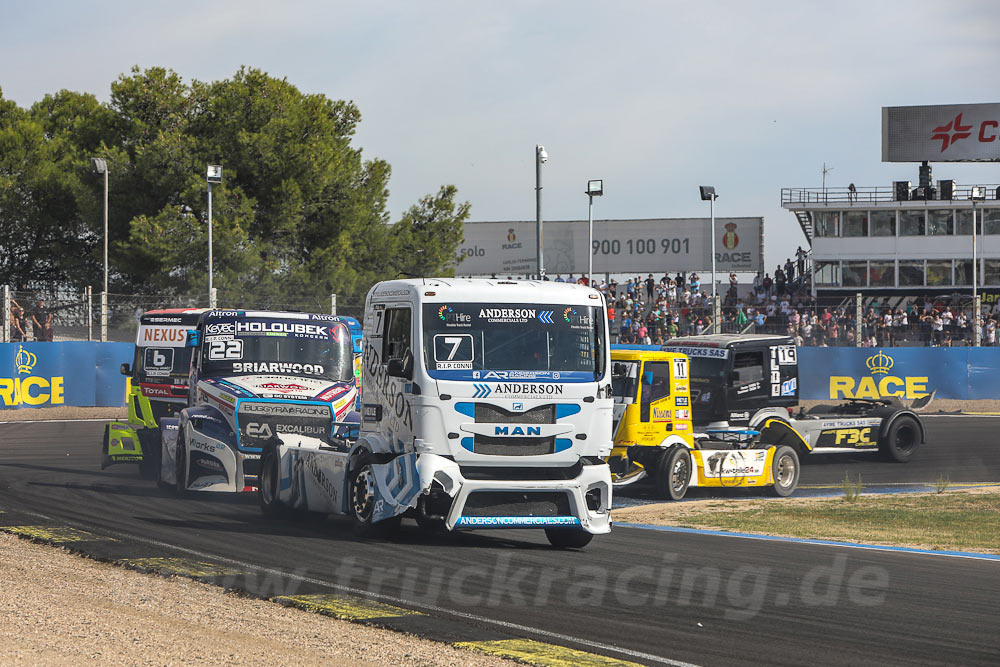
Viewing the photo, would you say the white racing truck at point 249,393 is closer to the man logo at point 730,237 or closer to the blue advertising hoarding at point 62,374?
the blue advertising hoarding at point 62,374

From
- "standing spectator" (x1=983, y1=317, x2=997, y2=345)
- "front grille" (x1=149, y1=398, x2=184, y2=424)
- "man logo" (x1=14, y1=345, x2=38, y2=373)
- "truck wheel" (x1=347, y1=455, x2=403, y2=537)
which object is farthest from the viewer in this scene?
"standing spectator" (x1=983, y1=317, x2=997, y2=345)

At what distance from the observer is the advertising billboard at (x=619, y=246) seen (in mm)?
61331

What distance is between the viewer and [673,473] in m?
16.5

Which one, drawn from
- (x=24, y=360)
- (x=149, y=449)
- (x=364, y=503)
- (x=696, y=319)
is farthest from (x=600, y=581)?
(x=24, y=360)

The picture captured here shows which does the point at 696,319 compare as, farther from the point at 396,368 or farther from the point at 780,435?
the point at 396,368

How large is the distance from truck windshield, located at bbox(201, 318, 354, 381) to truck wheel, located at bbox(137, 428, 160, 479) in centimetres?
297

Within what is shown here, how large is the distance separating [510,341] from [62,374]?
22060 millimetres

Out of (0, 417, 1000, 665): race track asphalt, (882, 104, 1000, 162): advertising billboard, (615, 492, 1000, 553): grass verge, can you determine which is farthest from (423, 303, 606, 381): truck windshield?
(882, 104, 1000, 162): advertising billboard

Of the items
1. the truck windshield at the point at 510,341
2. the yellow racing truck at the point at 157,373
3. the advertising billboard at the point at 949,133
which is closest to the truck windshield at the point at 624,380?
the truck windshield at the point at 510,341

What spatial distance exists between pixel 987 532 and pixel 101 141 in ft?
116

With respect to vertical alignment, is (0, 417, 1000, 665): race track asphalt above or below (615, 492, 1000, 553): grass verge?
above

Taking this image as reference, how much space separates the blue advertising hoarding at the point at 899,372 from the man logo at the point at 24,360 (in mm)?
19216

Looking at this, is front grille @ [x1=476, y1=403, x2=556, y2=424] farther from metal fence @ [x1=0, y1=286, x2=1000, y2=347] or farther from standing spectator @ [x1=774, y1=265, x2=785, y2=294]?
standing spectator @ [x1=774, y1=265, x2=785, y2=294]

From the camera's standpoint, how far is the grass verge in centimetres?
1306
